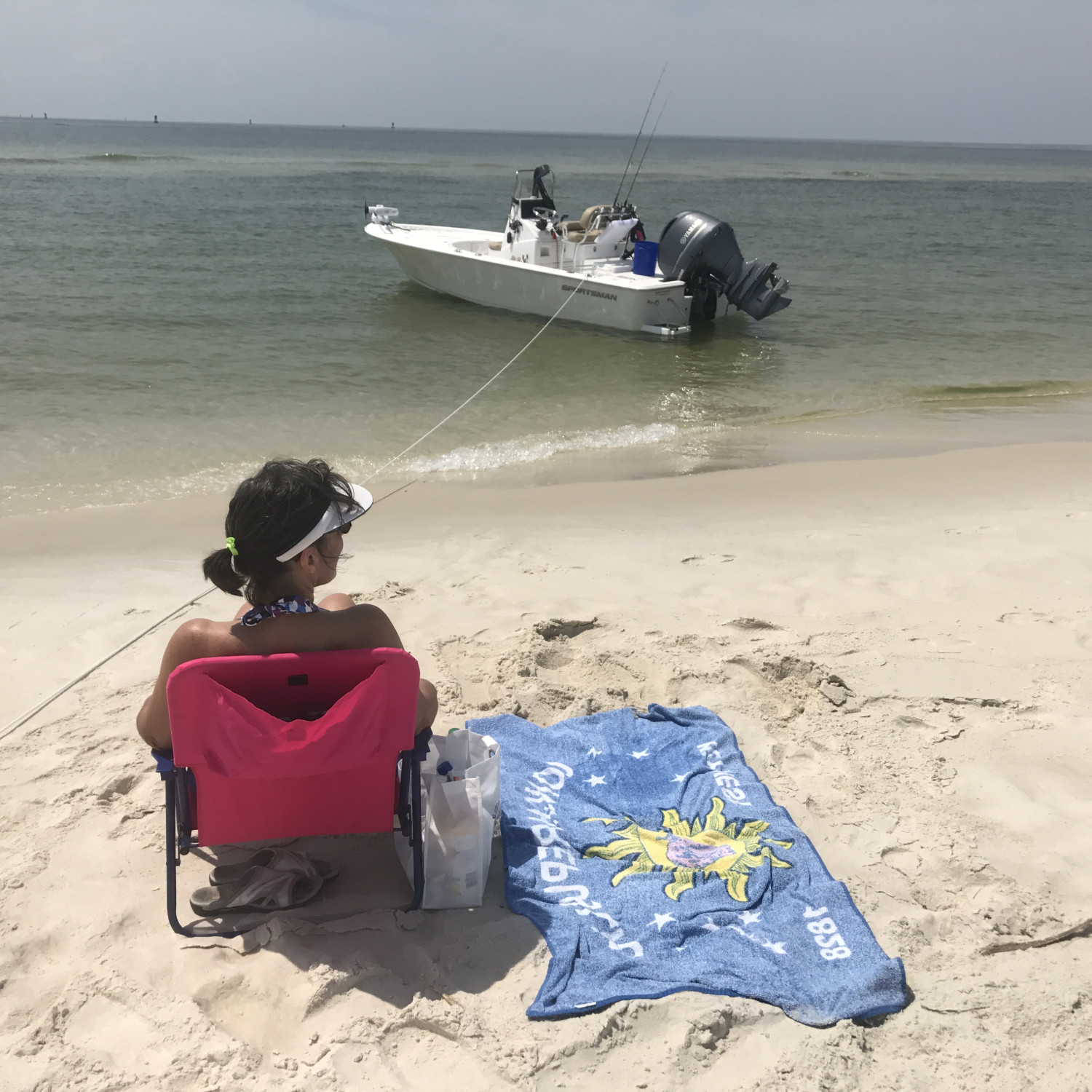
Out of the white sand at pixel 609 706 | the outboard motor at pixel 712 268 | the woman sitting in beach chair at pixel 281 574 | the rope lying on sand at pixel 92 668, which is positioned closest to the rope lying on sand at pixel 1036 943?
the white sand at pixel 609 706

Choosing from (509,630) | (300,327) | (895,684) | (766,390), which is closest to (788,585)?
(895,684)

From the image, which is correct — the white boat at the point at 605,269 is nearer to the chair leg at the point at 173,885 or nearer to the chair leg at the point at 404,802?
the chair leg at the point at 404,802

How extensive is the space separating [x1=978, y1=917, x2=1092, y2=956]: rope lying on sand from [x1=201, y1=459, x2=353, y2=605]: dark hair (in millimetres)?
1951

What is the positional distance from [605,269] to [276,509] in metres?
11.4

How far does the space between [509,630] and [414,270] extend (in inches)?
454

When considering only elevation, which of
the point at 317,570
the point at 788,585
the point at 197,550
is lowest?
the point at 197,550

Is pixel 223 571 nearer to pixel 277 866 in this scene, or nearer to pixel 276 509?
pixel 276 509

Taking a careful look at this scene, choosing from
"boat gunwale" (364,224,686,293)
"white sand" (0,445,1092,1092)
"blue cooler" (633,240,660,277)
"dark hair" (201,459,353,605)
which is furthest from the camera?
"blue cooler" (633,240,660,277)

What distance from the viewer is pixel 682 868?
2.68m

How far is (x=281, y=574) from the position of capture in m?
2.36

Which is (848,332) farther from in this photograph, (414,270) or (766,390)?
(414,270)

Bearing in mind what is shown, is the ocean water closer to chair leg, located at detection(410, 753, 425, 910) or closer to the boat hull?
the boat hull

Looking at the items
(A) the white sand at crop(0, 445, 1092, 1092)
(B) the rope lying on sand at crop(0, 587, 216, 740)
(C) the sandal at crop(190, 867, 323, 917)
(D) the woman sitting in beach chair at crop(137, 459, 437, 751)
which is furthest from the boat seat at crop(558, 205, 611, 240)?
(C) the sandal at crop(190, 867, 323, 917)

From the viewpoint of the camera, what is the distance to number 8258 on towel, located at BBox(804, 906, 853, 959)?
238 centimetres
